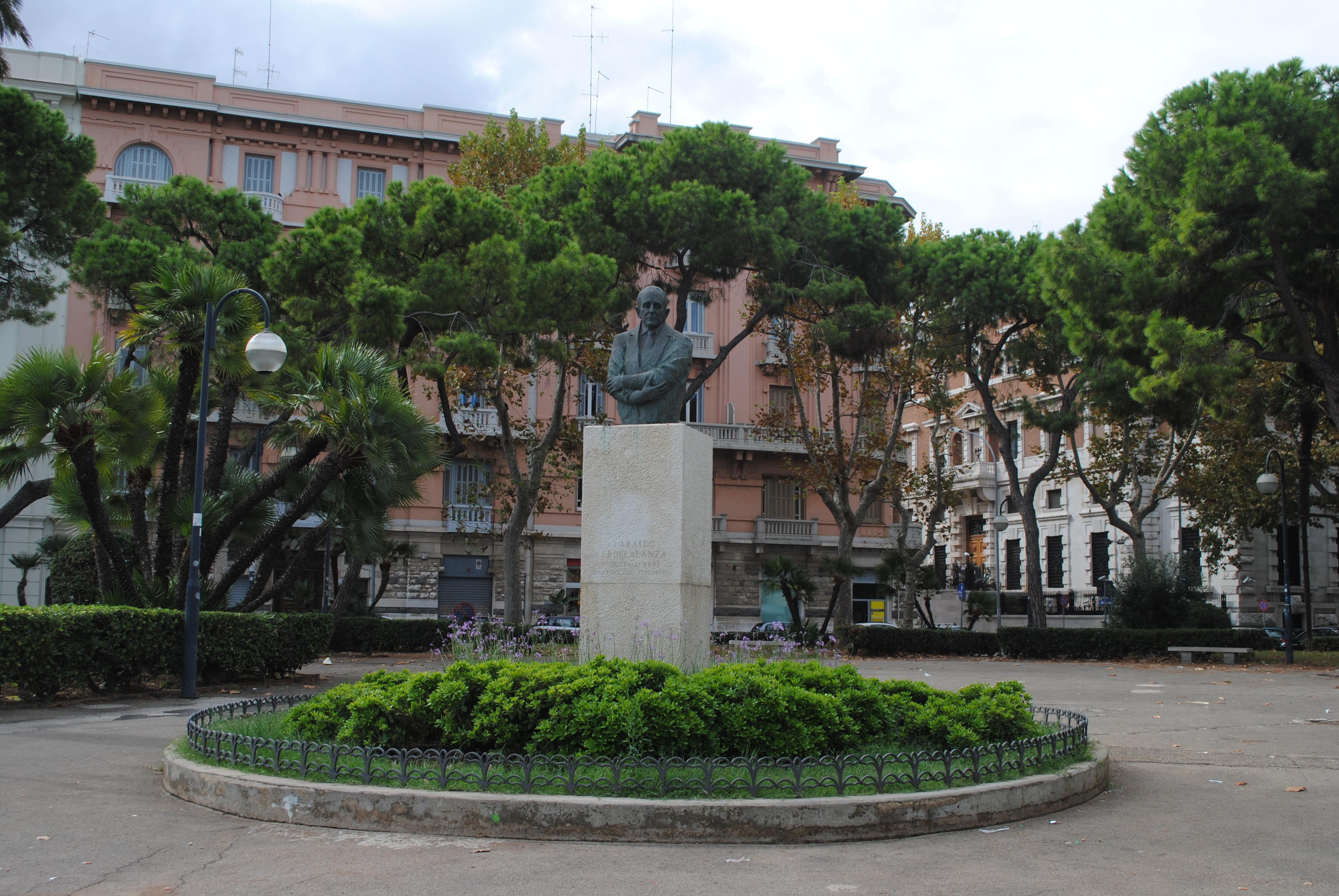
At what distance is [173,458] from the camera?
55.6 feet

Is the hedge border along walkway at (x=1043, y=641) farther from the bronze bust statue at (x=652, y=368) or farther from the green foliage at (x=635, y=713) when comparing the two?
the green foliage at (x=635, y=713)

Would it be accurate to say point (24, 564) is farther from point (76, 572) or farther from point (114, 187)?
point (114, 187)

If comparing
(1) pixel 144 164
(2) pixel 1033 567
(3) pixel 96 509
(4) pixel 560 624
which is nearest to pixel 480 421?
(4) pixel 560 624

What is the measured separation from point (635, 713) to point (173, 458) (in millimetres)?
12105

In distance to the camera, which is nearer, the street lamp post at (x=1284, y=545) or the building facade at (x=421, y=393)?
the street lamp post at (x=1284, y=545)

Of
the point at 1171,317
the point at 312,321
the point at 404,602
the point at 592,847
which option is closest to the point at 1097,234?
the point at 1171,317

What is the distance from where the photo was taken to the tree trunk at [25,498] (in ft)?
63.5

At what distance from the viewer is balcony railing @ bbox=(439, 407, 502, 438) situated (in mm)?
36906

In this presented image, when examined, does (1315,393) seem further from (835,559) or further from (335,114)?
(335,114)

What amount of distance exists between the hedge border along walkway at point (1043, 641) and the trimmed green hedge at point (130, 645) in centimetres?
1337

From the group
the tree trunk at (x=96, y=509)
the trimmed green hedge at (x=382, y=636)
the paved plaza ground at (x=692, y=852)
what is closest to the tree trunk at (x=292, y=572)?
the tree trunk at (x=96, y=509)

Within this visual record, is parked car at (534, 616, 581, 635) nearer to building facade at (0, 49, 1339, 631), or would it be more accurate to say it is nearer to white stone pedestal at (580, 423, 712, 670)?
building facade at (0, 49, 1339, 631)

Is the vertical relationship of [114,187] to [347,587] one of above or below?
above

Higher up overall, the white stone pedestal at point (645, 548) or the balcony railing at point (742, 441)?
the balcony railing at point (742, 441)
